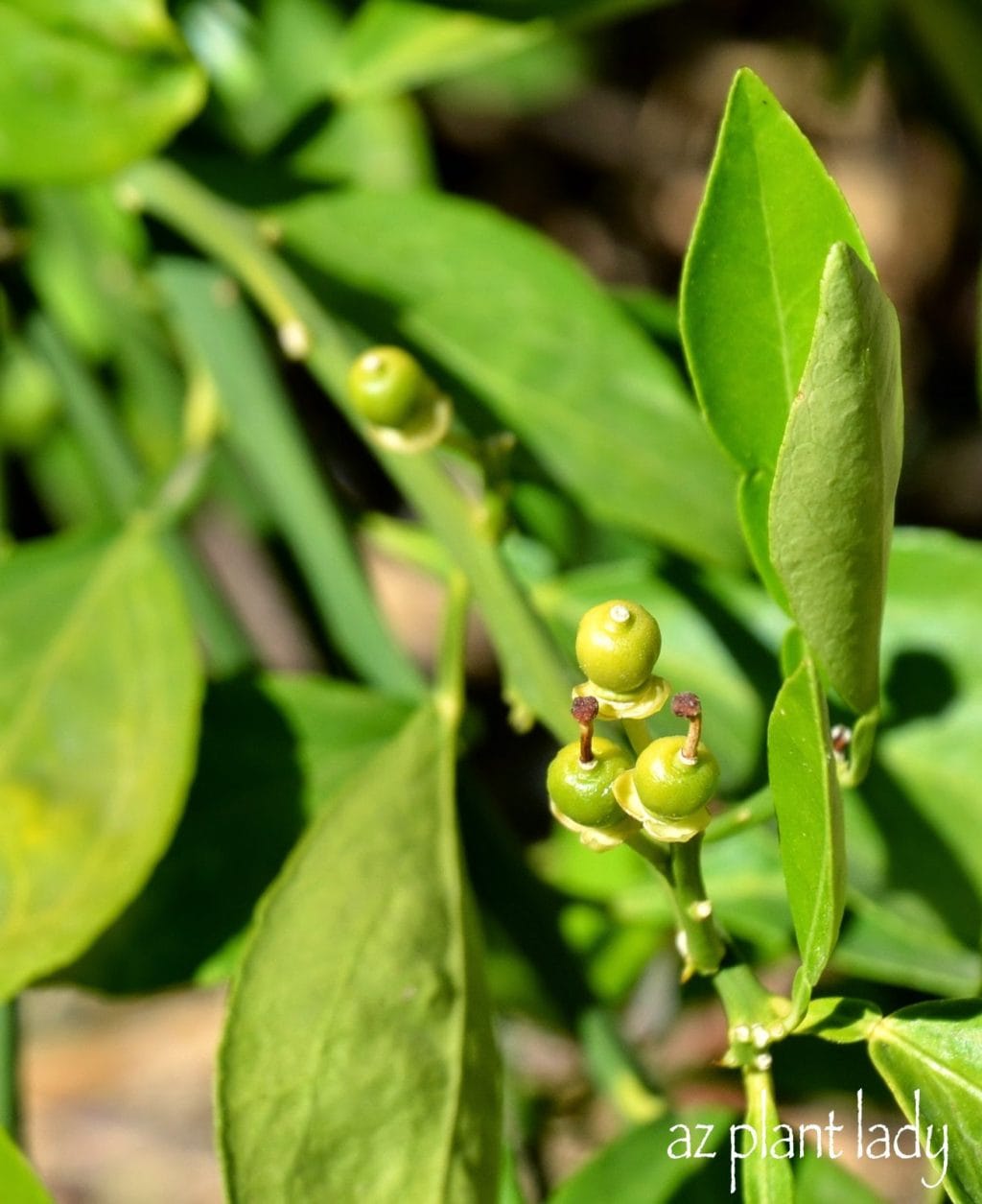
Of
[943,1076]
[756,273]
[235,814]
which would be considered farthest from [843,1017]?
[235,814]

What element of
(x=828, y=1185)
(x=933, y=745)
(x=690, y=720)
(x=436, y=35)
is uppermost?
(x=436, y=35)

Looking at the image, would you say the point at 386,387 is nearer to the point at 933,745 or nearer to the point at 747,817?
the point at 747,817

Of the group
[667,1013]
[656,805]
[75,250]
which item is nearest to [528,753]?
[667,1013]

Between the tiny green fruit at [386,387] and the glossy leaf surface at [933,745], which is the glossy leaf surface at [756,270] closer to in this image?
the tiny green fruit at [386,387]

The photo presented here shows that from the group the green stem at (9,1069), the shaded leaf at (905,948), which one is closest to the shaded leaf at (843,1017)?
the shaded leaf at (905,948)

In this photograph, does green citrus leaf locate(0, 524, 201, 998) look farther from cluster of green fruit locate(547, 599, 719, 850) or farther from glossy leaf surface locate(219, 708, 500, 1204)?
cluster of green fruit locate(547, 599, 719, 850)

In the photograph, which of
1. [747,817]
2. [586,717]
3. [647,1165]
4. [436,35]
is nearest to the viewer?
[586,717]

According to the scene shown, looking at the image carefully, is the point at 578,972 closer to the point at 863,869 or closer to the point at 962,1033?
the point at 863,869

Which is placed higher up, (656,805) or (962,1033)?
(656,805)
